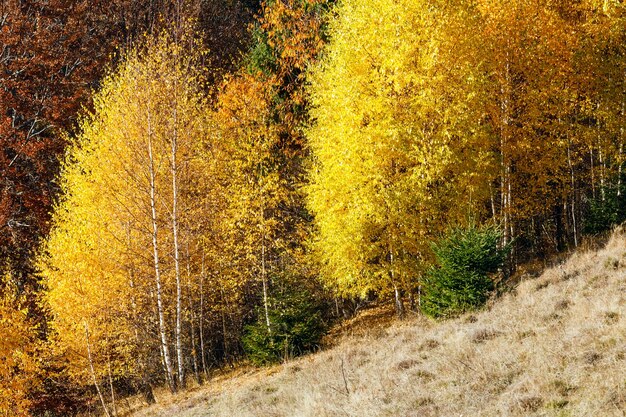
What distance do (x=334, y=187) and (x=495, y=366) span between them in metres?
8.29

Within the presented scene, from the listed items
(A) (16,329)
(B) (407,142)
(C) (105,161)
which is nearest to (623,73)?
(B) (407,142)

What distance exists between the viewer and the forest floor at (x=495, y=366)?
6.60m

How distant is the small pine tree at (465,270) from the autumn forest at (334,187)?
0.05m

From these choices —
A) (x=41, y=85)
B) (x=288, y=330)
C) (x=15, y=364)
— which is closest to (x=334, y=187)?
(x=288, y=330)

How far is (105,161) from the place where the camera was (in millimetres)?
→ 19969

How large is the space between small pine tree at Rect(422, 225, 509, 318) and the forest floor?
51cm

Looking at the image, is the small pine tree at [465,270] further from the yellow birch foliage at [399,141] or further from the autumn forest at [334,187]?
the yellow birch foliage at [399,141]

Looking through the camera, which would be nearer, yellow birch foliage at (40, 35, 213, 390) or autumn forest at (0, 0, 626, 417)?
autumn forest at (0, 0, 626, 417)

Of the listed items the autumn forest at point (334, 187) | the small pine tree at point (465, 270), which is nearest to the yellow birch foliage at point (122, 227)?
the autumn forest at point (334, 187)

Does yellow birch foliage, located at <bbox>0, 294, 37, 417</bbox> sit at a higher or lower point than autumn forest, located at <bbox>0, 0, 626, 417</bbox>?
lower

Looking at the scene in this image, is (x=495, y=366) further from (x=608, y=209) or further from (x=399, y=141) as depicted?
(x=608, y=209)

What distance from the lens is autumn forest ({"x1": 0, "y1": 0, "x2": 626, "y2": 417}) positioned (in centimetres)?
1474

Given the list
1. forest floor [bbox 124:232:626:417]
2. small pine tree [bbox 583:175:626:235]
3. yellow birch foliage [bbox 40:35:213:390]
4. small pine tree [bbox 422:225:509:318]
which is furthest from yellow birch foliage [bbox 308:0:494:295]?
yellow birch foliage [bbox 40:35:213:390]

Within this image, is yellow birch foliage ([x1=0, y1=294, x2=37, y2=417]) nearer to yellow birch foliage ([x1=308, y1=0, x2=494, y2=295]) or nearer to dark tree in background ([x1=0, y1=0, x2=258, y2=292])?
dark tree in background ([x1=0, y1=0, x2=258, y2=292])
